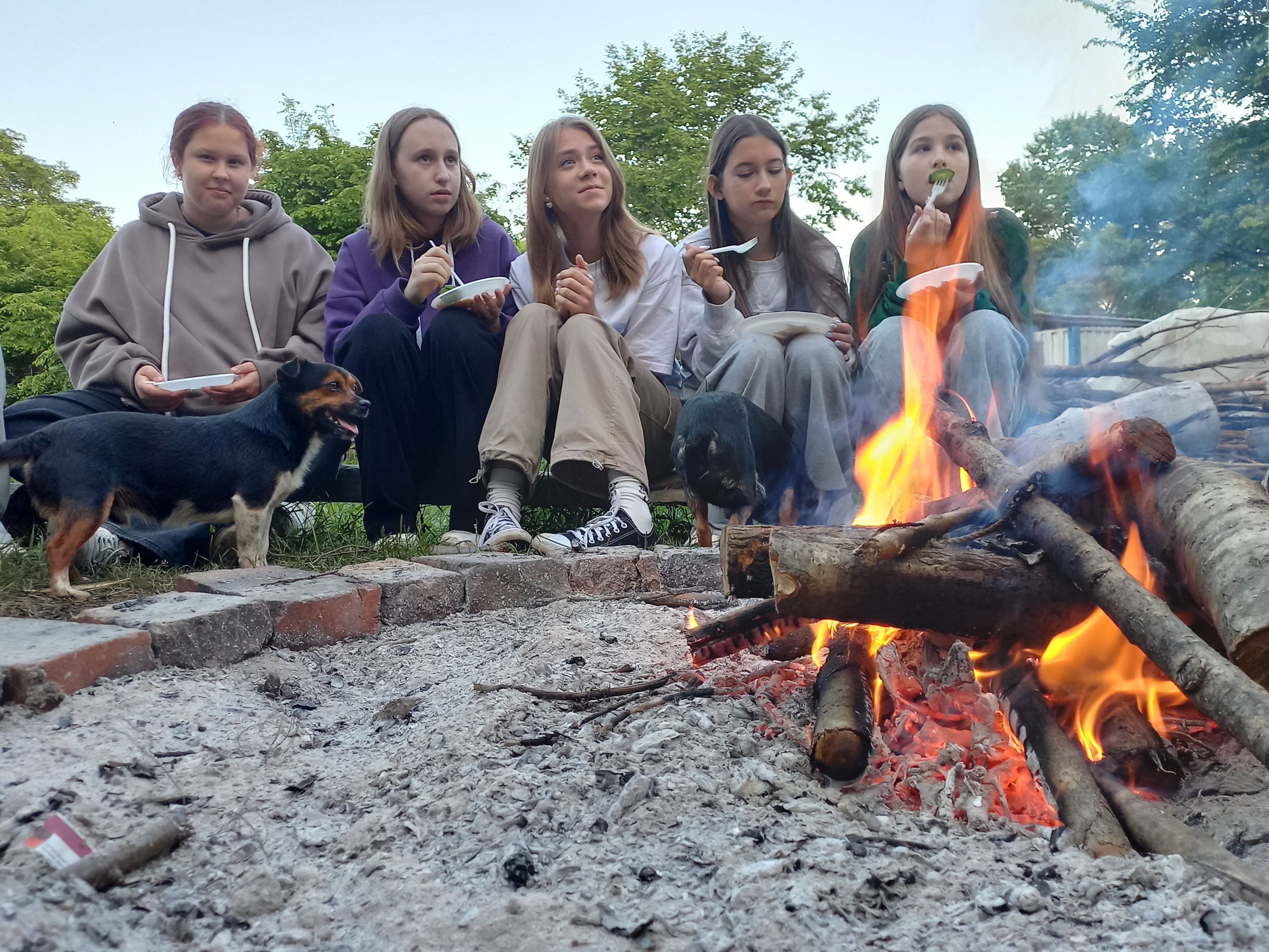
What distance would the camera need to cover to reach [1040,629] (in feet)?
5.43

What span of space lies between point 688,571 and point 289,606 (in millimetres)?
1304

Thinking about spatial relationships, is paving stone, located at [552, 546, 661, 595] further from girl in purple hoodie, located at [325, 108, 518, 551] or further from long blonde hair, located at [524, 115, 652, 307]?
long blonde hair, located at [524, 115, 652, 307]

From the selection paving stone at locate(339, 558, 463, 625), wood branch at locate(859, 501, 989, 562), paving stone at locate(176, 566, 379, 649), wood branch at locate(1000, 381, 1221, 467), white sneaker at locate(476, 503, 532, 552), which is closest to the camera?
wood branch at locate(859, 501, 989, 562)

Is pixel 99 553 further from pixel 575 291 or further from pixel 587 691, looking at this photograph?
pixel 587 691

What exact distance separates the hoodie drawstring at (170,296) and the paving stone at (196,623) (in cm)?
175

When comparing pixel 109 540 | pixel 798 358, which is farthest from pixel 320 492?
pixel 798 358

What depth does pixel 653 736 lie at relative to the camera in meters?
1.58

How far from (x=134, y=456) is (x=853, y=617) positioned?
2.48 metres

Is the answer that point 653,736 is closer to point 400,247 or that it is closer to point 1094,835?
point 1094,835

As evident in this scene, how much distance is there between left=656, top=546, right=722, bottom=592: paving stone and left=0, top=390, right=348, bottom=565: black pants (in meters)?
1.50

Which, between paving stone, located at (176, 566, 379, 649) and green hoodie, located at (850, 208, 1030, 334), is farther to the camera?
green hoodie, located at (850, 208, 1030, 334)

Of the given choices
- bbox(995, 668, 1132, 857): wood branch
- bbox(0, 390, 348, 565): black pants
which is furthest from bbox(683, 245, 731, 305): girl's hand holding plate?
bbox(995, 668, 1132, 857): wood branch

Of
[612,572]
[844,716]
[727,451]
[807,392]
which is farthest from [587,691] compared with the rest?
[807,392]

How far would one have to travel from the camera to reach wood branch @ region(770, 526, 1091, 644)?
1583 millimetres
